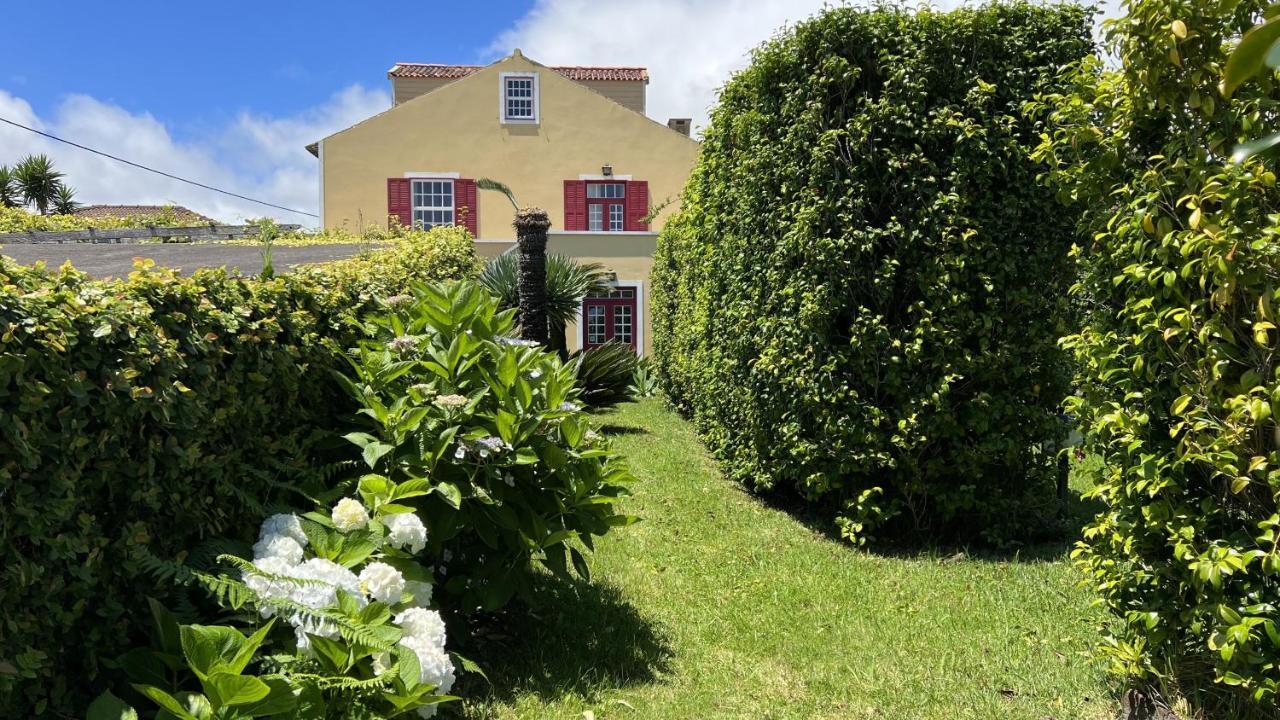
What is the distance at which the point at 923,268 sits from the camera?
5422 mm

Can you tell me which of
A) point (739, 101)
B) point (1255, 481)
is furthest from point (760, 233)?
point (1255, 481)

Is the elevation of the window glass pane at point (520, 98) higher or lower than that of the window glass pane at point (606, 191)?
higher

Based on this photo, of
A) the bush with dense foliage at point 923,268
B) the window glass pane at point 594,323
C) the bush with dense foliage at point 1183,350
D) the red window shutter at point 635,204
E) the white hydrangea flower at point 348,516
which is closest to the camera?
the bush with dense foliage at point 1183,350

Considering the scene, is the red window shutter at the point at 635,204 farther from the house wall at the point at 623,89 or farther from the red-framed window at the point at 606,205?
the house wall at the point at 623,89

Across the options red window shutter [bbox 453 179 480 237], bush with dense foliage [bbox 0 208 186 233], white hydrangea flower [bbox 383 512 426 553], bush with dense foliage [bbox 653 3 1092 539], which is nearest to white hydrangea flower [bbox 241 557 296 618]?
white hydrangea flower [bbox 383 512 426 553]

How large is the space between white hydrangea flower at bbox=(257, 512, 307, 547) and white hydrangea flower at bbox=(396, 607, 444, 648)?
0.47 metres

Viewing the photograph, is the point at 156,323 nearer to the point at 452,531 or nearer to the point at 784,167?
the point at 452,531

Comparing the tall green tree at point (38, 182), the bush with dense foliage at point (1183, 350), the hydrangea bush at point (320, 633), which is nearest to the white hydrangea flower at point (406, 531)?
the hydrangea bush at point (320, 633)

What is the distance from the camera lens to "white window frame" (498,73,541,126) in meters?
20.9

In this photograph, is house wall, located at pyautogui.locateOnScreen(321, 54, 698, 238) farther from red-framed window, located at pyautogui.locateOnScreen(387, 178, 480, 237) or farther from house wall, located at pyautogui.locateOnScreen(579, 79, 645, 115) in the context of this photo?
house wall, located at pyautogui.locateOnScreen(579, 79, 645, 115)

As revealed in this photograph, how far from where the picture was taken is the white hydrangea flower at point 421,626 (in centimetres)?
298

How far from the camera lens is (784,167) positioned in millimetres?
5945

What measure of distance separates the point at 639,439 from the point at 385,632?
6.72 m

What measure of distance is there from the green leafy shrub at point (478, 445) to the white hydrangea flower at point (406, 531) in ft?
0.56
